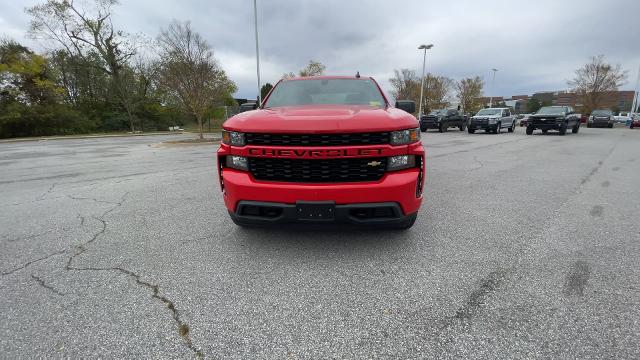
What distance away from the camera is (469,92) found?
58.6 metres

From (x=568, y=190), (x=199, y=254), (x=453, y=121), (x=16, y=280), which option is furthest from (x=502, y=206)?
(x=453, y=121)

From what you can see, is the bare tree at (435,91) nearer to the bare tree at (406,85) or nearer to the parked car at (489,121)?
the bare tree at (406,85)

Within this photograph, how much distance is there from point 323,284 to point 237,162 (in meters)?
1.32

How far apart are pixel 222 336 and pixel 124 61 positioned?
135ft

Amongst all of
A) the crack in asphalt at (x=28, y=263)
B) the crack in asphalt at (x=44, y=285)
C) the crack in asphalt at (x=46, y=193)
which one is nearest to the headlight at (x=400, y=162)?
the crack in asphalt at (x=44, y=285)

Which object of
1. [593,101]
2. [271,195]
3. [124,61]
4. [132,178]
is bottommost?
[132,178]

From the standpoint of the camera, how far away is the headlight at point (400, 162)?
2.64m

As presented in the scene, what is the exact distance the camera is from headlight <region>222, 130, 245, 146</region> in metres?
2.74

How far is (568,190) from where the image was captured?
205 inches

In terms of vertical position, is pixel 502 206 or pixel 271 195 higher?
pixel 271 195

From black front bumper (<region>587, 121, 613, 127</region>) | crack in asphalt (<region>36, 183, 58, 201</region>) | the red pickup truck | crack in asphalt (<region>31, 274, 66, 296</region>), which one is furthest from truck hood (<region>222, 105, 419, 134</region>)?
black front bumper (<region>587, 121, 613, 127</region>)

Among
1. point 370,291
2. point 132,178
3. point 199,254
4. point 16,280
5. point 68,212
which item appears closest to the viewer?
point 370,291

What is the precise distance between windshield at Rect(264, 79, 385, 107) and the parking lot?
1599 millimetres

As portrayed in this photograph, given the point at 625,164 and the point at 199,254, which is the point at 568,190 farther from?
the point at 199,254
